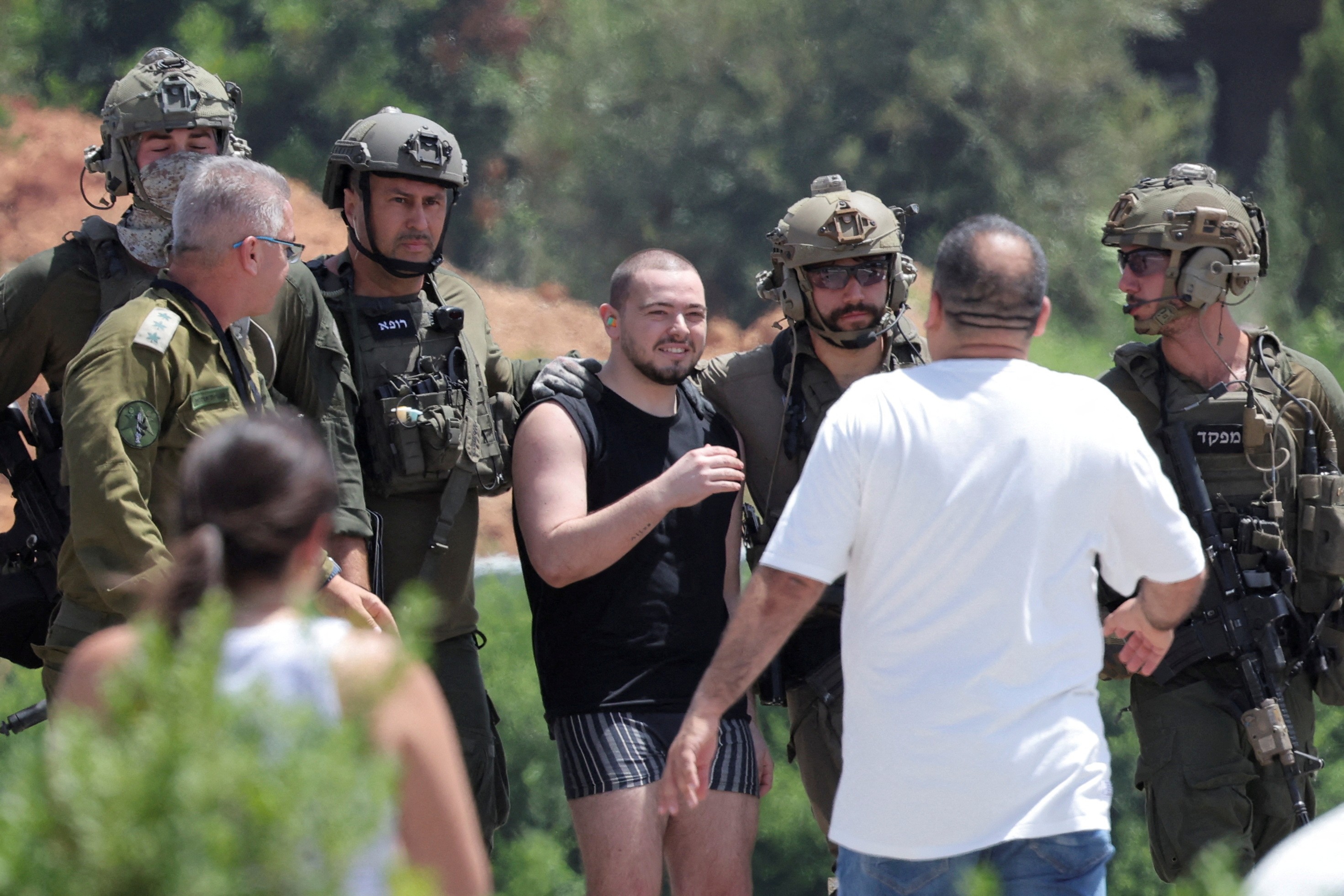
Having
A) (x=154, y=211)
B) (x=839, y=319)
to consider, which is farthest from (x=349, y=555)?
(x=839, y=319)

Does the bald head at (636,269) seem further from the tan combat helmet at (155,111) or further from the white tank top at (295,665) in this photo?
the white tank top at (295,665)

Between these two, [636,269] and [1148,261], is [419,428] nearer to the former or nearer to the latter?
[636,269]

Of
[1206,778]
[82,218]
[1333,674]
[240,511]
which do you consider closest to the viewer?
[240,511]

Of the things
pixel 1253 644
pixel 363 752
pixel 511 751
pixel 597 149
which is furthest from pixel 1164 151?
pixel 363 752

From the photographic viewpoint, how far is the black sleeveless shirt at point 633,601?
3727 mm

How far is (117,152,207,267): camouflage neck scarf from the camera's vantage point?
12.8ft

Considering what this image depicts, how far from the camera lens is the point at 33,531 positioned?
396cm

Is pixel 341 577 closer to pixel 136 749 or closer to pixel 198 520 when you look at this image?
pixel 198 520

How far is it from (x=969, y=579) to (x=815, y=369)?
5.33 feet

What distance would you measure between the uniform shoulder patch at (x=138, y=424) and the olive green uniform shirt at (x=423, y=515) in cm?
91

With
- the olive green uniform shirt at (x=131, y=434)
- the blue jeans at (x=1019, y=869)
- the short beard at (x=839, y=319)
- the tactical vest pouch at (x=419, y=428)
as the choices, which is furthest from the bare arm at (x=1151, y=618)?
the olive green uniform shirt at (x=131, y=434)

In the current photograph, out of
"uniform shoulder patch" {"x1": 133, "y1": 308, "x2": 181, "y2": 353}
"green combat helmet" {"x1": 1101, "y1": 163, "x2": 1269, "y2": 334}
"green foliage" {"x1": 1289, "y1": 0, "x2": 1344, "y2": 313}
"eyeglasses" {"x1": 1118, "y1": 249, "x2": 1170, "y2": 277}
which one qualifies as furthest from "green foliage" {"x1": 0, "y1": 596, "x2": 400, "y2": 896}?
"green foliage" {"x1": 1289, "y1": 0, "x2": 1344, "y2": 313}

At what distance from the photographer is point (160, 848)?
4.45 ft

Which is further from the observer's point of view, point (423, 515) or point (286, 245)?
point (423, 515)
